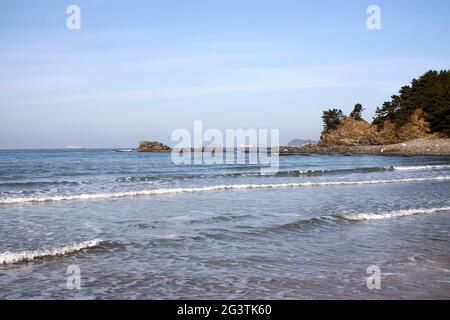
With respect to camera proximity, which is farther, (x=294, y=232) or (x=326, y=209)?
(x=326, y=209)

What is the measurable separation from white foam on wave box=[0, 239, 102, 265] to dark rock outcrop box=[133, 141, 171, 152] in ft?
414

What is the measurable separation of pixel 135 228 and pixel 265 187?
13.5 m

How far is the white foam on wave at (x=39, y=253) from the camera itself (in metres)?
8.44

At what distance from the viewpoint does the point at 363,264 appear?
8.27 metres

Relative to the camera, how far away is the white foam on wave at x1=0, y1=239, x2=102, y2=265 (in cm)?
844

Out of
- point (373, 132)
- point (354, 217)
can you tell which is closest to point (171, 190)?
point (354, 217)

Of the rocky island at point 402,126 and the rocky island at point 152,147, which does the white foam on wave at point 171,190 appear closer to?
the rocky island at point 402,126

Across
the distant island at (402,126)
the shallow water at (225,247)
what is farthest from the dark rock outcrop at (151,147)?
the shallow water at (225,247)

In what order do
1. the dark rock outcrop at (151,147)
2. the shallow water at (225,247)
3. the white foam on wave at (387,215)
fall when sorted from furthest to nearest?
the dark rock outcrop at (151,147), the white foam on wave at (387,215), the shallow water at (225,247)

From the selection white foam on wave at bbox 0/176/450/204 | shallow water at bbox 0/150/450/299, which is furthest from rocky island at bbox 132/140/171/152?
shallow water at bbox 0/150/450/299

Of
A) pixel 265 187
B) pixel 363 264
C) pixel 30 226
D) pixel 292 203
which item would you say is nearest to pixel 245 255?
pixel 363 264

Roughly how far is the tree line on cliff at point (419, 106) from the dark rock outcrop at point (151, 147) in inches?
2106
